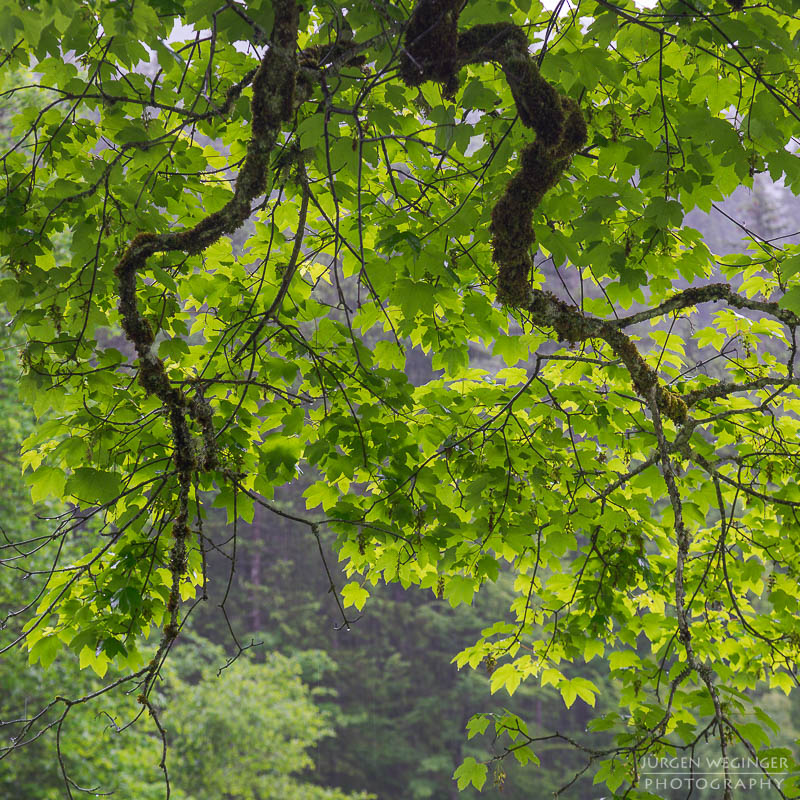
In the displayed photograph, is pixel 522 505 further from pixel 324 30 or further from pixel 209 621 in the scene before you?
pixel 209 621

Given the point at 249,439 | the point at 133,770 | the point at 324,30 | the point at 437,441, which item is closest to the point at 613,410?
the point at 437,441

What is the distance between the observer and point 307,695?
1229cm

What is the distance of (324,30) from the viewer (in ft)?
6.11

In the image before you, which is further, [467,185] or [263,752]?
[263,752]

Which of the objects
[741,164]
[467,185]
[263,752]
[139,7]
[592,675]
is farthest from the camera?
[592,675]

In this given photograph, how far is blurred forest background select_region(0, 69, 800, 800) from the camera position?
7176mm

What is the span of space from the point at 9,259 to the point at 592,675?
48.6 ft

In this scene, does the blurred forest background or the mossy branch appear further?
the blurred forest background

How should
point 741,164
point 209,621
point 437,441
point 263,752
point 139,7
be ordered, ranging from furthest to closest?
point 209,621 → point 263,752 → point 437,441 → point 741,164 → point 139,7

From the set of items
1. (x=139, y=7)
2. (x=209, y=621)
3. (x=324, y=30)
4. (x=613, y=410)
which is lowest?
(x=613, y=410)

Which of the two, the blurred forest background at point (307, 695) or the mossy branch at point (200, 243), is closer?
the mossy branch at point (200, 243)

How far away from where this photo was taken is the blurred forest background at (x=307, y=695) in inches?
283

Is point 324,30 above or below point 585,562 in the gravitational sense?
above

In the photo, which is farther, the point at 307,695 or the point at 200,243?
the point at 307,695
